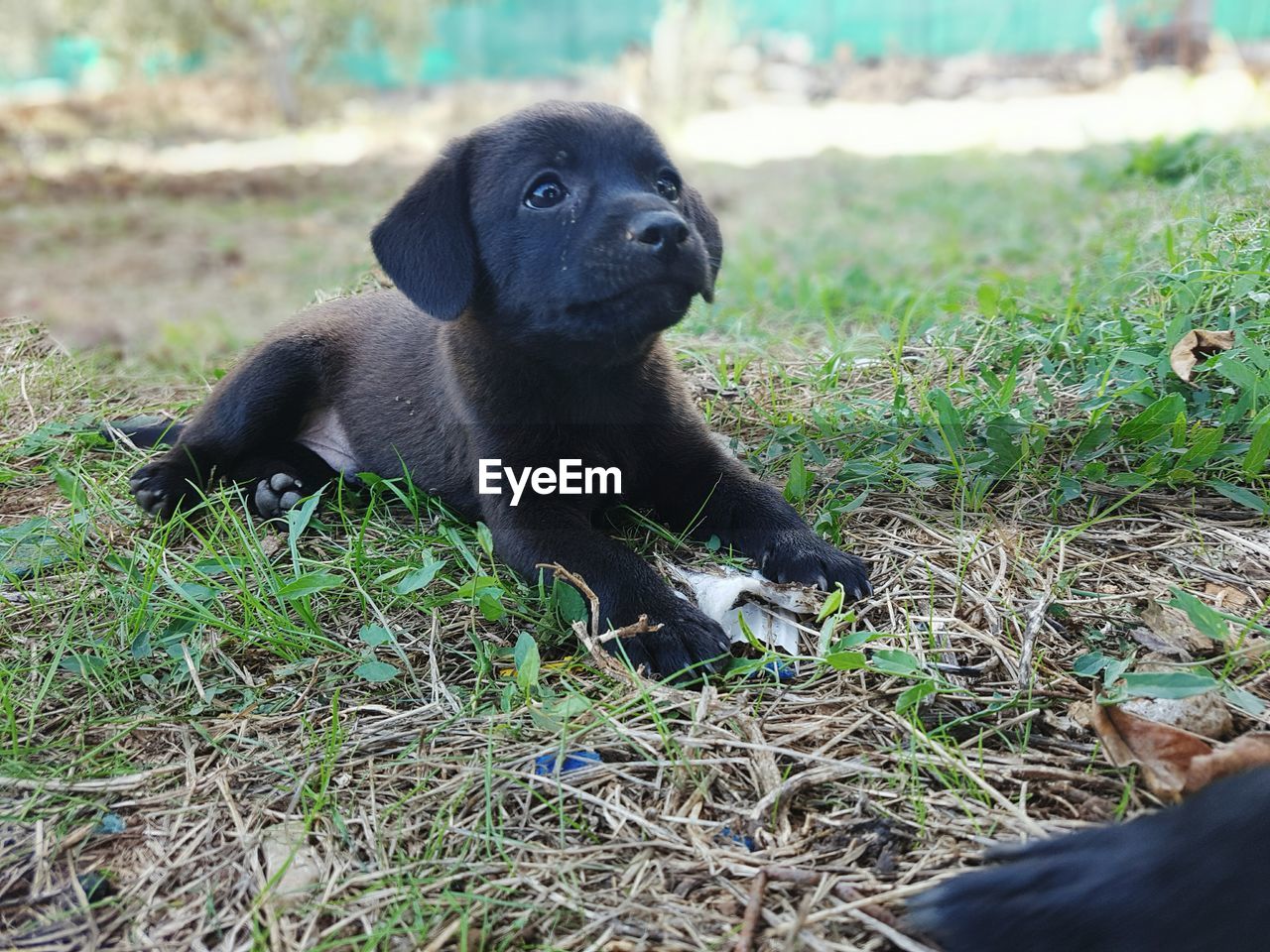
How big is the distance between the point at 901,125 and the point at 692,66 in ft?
13.7

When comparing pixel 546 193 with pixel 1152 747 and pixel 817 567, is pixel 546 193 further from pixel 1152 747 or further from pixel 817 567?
pixel 1152 747

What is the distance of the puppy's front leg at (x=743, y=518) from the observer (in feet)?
8.44

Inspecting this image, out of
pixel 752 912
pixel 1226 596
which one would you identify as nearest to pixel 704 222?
pixel 1226 596

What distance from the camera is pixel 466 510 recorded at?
3205 millimetres

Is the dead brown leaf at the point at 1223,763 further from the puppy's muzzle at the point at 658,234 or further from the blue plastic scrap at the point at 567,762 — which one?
the puppy's muzzle at the point at 658,234

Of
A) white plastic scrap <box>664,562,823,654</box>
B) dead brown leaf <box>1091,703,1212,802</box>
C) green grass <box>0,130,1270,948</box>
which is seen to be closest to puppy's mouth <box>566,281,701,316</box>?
green grass <box>0,130,1270,948</box>

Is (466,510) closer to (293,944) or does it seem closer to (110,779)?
(110,779)

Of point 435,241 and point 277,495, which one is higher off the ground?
point 435,241

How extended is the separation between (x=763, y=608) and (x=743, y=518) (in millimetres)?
373

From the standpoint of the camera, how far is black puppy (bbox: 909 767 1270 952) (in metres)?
1.41

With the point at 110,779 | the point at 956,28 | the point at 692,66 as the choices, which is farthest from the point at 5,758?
the point at 956,28

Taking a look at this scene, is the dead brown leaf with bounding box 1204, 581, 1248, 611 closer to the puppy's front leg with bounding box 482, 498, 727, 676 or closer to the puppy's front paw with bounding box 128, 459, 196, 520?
the puppy's front leg with bounding box 482, 498, 727, 676

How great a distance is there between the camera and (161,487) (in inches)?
131

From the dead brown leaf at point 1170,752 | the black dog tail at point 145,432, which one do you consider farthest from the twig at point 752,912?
the black dog tail at point 145,432
